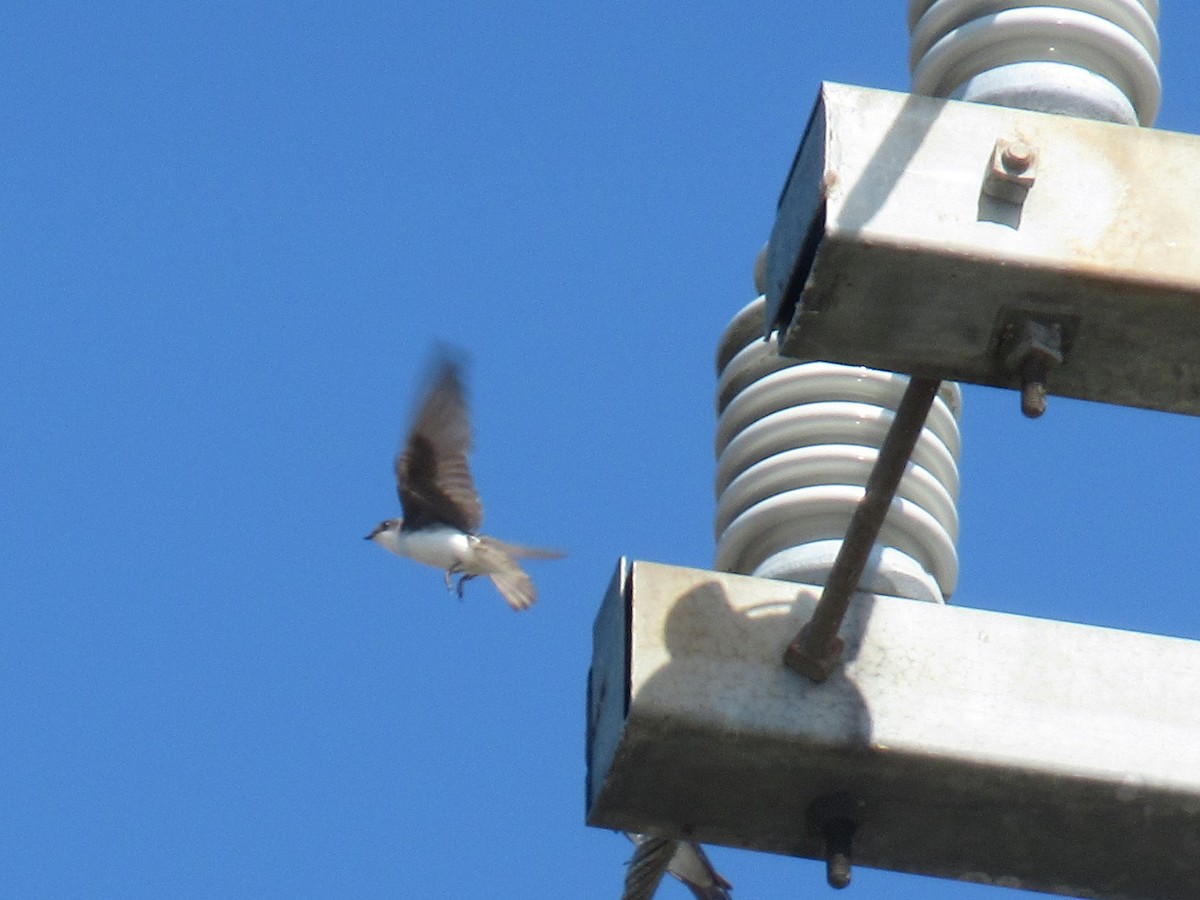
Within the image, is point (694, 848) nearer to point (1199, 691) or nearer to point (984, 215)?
point (1199, 691)

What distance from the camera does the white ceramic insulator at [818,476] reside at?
427 cm

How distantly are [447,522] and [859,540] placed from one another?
624 cm

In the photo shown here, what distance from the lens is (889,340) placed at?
345 centimetres

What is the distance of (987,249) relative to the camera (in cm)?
337

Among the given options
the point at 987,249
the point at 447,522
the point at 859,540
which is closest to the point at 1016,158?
the point at 987,249

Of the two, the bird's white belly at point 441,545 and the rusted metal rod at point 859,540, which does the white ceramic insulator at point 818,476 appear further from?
the bird's white belly at point 441,545

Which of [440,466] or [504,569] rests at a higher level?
[440,466]

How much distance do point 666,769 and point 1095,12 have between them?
4.72 ft

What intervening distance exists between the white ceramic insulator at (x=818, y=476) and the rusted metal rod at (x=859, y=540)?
1.25 feet

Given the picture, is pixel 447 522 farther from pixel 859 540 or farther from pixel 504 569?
pixel 859 540

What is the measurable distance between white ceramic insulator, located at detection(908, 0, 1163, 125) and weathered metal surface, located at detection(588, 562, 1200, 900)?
0.84 m

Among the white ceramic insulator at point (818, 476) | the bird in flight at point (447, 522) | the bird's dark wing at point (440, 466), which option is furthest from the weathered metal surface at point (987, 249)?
the bird in flight at point (447, 522)

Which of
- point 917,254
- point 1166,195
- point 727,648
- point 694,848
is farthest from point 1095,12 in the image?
Result: point 694,848

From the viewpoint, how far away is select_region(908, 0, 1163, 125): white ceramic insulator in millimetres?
3939
